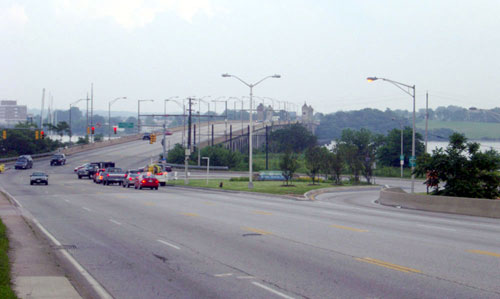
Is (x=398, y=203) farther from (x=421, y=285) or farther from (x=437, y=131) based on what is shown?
(x=437, y=131)

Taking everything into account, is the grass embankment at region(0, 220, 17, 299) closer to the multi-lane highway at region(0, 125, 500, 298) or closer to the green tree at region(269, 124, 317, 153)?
the multi-lane highway at region(0, 125, 500, 298)

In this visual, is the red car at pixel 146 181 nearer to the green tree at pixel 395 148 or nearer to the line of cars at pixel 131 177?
the line of cars at pixel 131 177

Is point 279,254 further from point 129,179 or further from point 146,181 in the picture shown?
point 129,179

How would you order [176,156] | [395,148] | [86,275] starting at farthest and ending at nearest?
[395,148] → [176,156] → [86,275]

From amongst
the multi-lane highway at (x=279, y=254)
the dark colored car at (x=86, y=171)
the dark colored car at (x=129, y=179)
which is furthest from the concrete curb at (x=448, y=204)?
the dark colored car at (x=86, y=171)

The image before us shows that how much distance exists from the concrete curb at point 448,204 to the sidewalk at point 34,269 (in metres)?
19.6

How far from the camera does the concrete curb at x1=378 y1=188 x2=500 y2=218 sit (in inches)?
1029

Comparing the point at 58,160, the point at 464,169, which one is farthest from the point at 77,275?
the point at 58,160

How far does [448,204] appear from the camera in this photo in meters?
28.5

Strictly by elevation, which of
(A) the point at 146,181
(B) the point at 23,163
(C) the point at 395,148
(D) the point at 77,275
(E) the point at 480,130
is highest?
(E) the point at 480,130

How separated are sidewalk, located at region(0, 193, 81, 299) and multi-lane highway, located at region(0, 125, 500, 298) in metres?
0.71

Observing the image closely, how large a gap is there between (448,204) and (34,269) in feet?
73.1

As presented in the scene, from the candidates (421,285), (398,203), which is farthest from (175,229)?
(398,203)

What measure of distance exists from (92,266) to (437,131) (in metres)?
143
